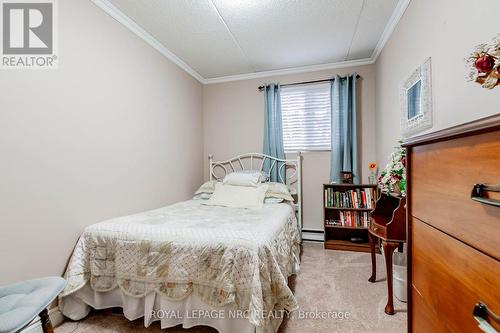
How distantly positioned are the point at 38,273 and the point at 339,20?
3.24 metres

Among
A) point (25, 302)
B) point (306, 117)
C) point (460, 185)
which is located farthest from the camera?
point (306, 117)

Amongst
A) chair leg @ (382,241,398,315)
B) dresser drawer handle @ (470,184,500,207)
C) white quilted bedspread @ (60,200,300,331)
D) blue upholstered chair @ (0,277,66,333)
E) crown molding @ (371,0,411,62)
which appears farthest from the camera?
crown molding @ (371,0,411,62)

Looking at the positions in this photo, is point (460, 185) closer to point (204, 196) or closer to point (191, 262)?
point (191, 262)

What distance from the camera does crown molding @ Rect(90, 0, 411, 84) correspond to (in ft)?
6.74

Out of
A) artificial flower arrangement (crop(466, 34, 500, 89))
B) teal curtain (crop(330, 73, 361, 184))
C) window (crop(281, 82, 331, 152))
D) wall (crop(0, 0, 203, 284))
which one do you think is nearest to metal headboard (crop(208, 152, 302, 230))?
window (crop(281, 82, 331, 152))

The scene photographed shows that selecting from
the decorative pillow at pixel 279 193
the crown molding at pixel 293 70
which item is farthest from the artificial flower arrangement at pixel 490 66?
the crown molding at pixel 293 70

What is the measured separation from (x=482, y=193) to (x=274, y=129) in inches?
114

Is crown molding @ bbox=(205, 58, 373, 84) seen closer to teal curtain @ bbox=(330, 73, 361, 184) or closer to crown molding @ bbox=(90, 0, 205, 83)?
teal curtain @ bbox=(330, 73, 361, 184)

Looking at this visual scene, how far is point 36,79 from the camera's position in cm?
153

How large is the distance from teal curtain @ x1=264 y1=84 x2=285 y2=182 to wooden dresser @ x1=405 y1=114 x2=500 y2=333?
7.85 ft

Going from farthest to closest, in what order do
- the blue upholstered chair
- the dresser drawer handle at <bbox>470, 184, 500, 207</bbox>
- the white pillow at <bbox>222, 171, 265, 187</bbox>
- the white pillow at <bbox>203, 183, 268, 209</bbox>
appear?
the white pillow at <bbox>222, 171, 265, 187</bbox> < the white pillow at <bbox>203, 183, 268, 209</bbox> < the blue upholstered chair < the dresser drawer handle at <bbox>470, 184, 500, 207</bbox>

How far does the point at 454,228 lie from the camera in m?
0.66

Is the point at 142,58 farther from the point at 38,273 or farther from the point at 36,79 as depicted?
the point at 38,273

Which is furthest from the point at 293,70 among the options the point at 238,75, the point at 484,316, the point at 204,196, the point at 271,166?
the point at 484,316
